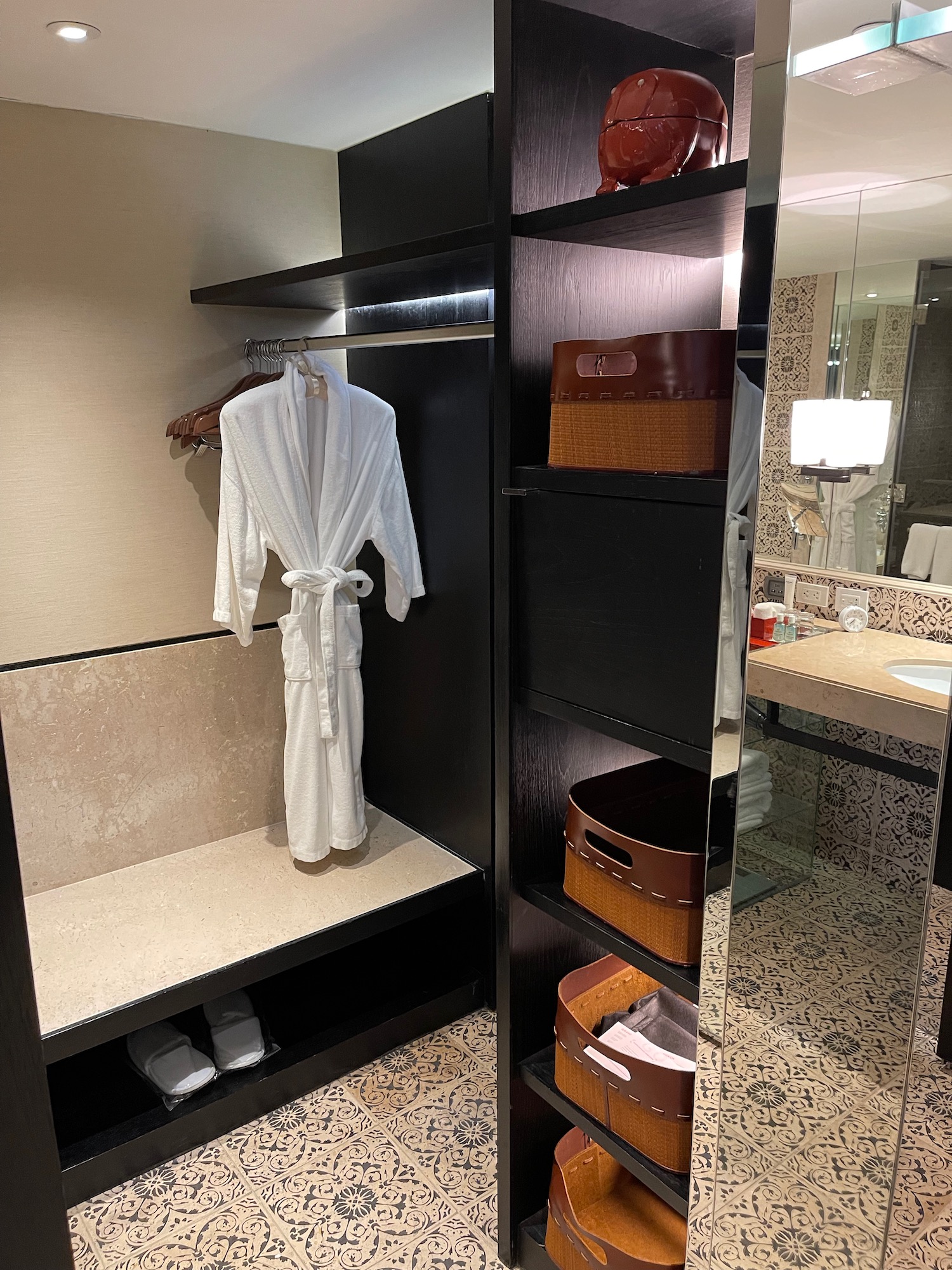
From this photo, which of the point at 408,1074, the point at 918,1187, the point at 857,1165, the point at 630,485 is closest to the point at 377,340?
the point at 630,485

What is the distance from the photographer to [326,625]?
237 cm

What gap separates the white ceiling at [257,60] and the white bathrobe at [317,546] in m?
0.59

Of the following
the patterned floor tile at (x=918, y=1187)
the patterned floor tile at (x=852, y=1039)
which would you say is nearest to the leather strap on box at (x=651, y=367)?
the patterned floor tile at (x=852, y=1039)

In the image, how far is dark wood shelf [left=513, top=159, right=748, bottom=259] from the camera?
1.16m

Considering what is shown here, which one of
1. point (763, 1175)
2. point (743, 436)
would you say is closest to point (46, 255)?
point (743, 436)

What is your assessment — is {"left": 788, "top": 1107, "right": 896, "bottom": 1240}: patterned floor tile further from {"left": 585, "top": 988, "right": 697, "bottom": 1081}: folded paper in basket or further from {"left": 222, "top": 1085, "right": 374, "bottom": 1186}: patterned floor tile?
{"left": 222, "top": 1085, "right": 374, "bottom": 1186}: patterned floor tile

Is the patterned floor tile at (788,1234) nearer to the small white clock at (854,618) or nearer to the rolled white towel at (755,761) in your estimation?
the rolled white towel at (755,761)

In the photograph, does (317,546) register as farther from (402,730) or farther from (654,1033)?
(654,1033)

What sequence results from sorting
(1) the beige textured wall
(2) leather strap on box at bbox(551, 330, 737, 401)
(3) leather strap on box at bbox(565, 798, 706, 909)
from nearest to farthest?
(2) leather strap on box at bbox(551, 330, 737, 401) < (3) leather strap on box at bbox(565, 798, 706, 909) < (1) the beige textured wall

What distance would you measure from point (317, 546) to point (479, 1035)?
1374 mm

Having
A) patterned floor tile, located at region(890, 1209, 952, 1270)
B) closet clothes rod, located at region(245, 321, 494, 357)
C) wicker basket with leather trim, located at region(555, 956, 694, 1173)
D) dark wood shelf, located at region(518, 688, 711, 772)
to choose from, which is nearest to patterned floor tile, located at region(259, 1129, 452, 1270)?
wicker basket with leather trim, located at region(555, 956, 694, 1173)

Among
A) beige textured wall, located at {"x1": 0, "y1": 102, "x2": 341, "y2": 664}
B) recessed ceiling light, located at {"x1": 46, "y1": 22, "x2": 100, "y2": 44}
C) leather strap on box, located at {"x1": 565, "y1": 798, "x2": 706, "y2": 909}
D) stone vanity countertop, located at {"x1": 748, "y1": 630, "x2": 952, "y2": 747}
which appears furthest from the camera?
beige textured wall, located at {"x1": 0, "y1": 102, "x2": 341, "y2": 664}

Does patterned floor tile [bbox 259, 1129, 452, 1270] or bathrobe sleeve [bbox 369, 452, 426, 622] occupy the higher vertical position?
bathrobe sleeve [bbox 369, 452, 426, 622]

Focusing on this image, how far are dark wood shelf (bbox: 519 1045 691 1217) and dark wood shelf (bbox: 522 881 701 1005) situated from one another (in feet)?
0.93
